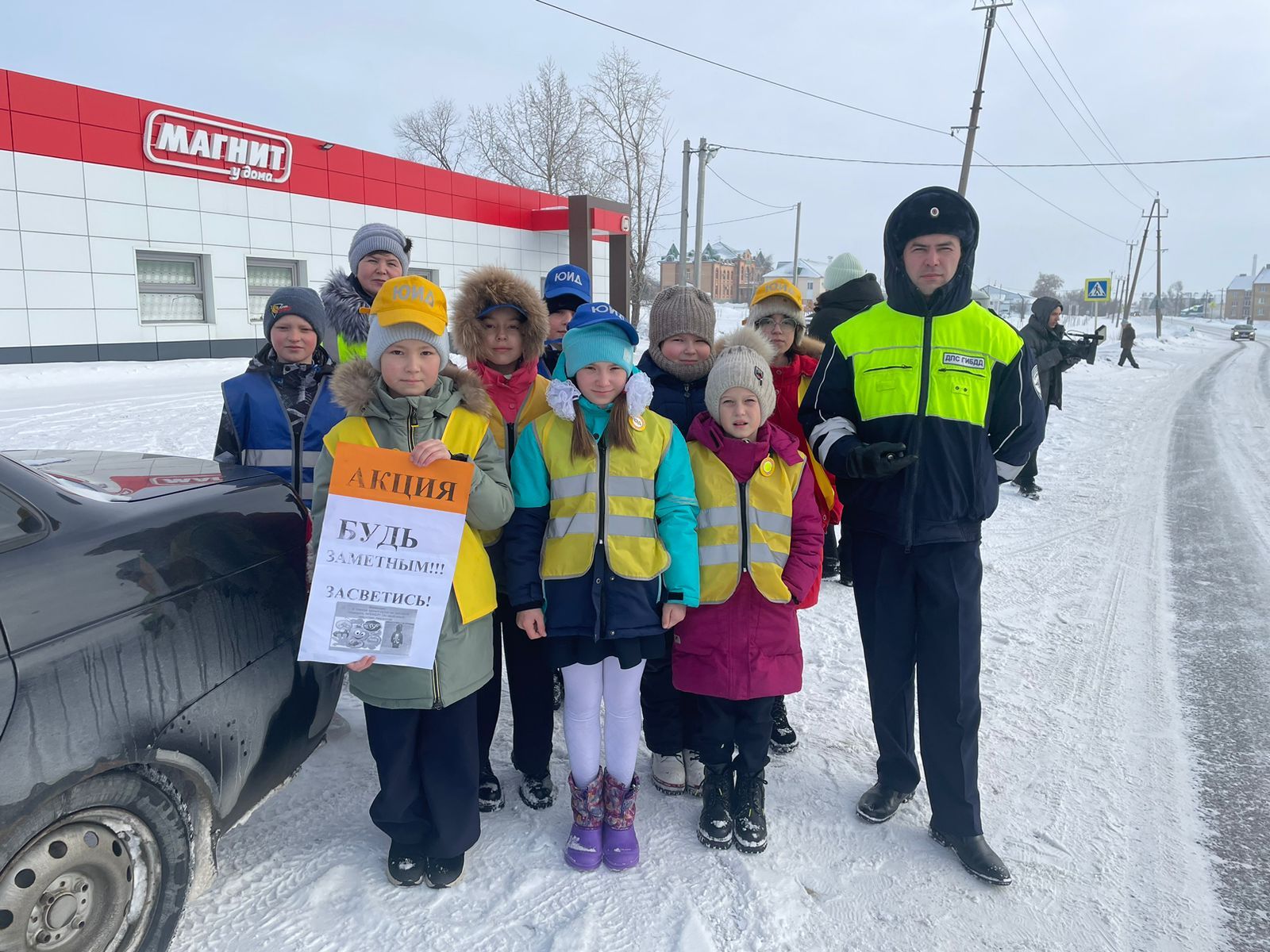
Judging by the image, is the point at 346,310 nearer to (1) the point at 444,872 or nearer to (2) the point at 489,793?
(2) the point at 489,793

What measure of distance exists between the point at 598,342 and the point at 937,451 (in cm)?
126

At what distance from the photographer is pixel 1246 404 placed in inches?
635

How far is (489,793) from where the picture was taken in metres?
2.94

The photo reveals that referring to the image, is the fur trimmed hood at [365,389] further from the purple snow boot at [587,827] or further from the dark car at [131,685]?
the purple snow boot at [587,827]

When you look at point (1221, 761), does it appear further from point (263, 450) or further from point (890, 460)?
point (263, 450)

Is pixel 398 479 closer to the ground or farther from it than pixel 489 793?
farther from it

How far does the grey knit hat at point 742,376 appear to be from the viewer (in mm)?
2736

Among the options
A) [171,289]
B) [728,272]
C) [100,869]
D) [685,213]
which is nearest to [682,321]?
[100,869]

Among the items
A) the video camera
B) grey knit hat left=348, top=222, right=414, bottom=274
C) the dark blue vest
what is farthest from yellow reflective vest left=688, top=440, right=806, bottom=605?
the video camera

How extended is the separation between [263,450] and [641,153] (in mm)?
33489

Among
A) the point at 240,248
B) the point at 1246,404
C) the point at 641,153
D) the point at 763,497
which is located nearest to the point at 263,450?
the point at 763,497

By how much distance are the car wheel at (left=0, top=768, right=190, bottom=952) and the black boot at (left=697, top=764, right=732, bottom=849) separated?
64.4 inches

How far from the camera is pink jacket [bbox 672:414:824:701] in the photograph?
2748mm

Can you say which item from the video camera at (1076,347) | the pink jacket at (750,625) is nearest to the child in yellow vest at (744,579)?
the pink jacket at (750,625)
